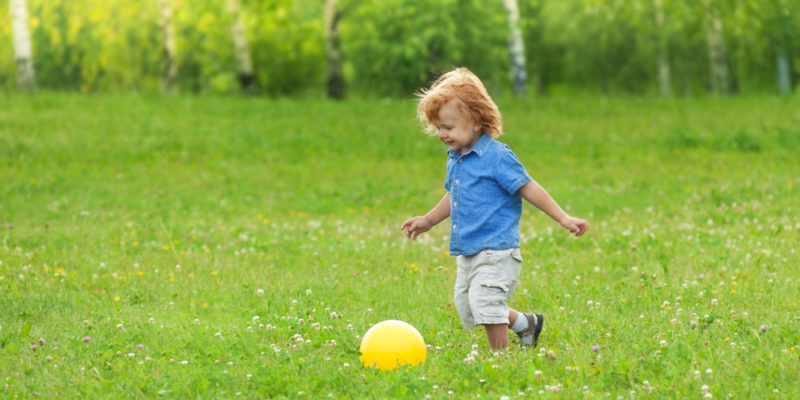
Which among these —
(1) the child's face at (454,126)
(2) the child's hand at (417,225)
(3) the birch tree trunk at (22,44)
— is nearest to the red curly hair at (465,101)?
(1) the child's face at (454,126)

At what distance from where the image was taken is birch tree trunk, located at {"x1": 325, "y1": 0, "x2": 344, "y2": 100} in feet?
95.2

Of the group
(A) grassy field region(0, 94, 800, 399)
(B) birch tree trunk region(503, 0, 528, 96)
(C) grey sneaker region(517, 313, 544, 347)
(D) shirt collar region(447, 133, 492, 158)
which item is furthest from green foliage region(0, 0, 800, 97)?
→ (C) grey sneaker region(517, 313, 544, 347)

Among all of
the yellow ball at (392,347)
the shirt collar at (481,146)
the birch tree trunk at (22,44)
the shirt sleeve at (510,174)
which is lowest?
the yellow ball at (392,347)

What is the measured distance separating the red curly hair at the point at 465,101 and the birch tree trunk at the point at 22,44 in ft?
70.0

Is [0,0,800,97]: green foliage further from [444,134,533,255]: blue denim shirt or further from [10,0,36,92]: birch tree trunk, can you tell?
[444,134,533,255]: blue denim shirt

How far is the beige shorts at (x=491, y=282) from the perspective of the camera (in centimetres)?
680

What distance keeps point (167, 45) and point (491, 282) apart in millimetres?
27713

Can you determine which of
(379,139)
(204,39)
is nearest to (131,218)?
(379,139)

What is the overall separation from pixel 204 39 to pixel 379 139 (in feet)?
96.6

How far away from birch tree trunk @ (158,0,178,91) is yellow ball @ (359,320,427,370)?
27.3 m

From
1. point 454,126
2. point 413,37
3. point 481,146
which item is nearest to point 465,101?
point 454,126

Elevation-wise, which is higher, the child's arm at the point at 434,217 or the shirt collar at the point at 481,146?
the shirt collar at the point at 481,146

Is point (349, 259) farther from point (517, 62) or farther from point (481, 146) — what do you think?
point (517, 62)

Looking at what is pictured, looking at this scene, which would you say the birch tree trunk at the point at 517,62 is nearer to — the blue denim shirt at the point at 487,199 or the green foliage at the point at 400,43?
the green foliage at the point at 400,43
